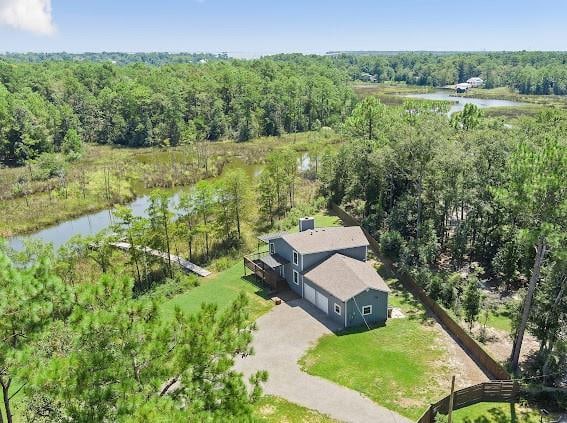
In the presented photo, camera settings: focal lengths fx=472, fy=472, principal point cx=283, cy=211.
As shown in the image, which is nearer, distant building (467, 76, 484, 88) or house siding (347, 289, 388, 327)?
house siding (347, 289, 388, 327)

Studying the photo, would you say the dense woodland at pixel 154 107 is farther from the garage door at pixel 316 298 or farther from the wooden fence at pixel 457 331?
the wooden fence at pixel 457 331

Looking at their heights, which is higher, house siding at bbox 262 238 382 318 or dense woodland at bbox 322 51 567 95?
dense woodland at bbox 322 51 567 95

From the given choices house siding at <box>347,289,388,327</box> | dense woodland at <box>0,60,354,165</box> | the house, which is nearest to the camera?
house siding at <box>347,289,388,327</box>

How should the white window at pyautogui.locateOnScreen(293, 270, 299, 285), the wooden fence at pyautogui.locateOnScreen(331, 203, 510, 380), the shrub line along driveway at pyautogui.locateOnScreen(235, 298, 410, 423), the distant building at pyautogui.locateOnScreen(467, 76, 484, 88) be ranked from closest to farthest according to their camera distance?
the shrub line along driveway at pyautogui.locateOnScreen(235, 298, 410, 423) → the wooden fence at pyautogui.locateOnScreen(331, 203, 510, 380) → the white window at pyautogui.locateOnScreen(293, 270, 299, 285) → the distant building at pyautogui.locateOnScreen(467, 76, 484, 88)

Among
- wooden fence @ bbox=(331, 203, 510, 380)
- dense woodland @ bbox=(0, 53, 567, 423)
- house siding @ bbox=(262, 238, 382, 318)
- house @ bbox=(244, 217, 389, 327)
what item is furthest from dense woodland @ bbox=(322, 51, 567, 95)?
house siding @ bbox=(262, 238, 382, 318)

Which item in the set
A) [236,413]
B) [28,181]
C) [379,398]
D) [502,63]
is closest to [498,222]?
[379,398]

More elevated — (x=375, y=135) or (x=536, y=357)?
Answer: (x=375, y=135)

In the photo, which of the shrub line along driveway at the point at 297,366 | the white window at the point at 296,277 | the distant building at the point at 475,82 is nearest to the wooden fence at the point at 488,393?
the shrub line along driveway at the point at 297,366

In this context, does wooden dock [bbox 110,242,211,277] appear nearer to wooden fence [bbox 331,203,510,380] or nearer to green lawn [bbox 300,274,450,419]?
green lawn [bbox 300,274,450,419]

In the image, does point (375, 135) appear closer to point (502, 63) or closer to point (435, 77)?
point (435, 77)
